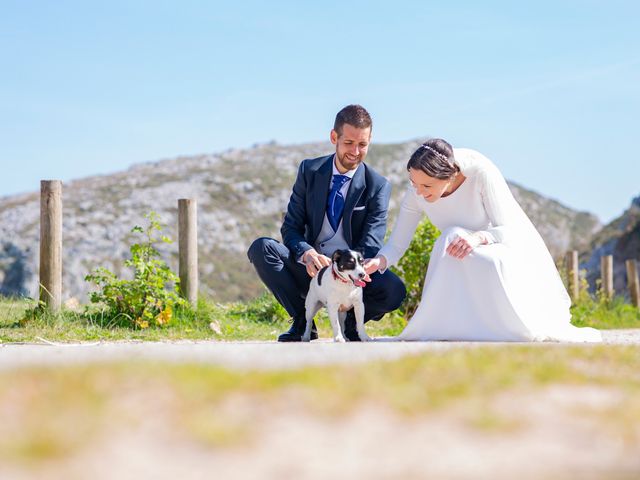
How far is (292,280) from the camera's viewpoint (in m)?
8.55

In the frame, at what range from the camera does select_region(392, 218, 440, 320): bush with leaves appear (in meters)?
12.1

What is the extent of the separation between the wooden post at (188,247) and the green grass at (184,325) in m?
0.31

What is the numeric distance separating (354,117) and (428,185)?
3.01 feet

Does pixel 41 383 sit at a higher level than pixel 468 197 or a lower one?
lower

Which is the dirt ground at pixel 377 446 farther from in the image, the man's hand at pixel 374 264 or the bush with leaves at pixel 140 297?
the bush with leaves at pixel 140 297

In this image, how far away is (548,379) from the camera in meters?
4.31

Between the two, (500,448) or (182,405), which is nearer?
(500,448)

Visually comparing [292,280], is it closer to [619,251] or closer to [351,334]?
[351,334]

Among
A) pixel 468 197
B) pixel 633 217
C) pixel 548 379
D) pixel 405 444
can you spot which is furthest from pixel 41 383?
pixel 633 217

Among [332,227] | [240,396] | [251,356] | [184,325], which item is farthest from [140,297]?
[240,396]

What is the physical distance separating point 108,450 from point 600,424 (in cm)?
200

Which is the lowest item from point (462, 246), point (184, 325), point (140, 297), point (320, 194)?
point (184, 325)

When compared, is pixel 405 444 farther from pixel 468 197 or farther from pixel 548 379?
pixel 468 197

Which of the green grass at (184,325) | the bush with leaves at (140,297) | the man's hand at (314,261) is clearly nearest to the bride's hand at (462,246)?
the man's hand at (314,261)
